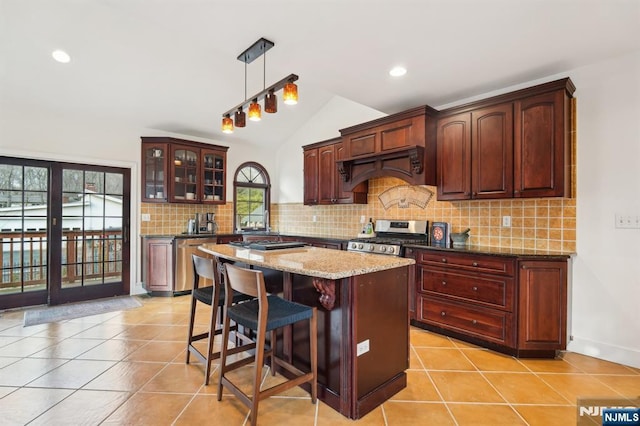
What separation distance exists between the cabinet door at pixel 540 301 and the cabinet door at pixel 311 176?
123 inches

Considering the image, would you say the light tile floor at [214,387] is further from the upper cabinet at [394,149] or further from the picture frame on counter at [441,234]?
the upper cabinet at [394,149]

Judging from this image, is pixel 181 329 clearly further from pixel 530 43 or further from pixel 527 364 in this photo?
pixel 530 43

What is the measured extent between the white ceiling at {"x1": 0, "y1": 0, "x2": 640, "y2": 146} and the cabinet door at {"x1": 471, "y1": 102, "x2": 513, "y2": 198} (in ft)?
1.20

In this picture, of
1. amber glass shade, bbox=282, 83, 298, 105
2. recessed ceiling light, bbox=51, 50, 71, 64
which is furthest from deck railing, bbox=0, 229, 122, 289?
amber glass shade, bbox=282, 83, 298, 105

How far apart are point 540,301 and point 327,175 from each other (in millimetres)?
3111

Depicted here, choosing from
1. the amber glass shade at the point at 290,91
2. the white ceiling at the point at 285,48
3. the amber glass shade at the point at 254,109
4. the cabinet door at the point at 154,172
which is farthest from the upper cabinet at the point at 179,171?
the amber glass shade at the point at 290,91

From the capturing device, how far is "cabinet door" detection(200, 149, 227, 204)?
511 cm

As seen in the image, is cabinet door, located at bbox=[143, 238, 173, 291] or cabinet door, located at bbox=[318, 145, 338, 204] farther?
cabinet door, located at bbox=[318, 145, 338, 204]

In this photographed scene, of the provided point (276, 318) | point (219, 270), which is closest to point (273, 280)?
point (219, 270)

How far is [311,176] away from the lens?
5.15 meters

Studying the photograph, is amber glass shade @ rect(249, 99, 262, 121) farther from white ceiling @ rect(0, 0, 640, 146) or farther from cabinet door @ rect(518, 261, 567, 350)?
cabinet door @ rect(518, 261, 567, 350)

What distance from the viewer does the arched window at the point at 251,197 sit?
584 centimetres

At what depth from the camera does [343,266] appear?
1875 millimetres

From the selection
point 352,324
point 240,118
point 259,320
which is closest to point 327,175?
point 240,118
